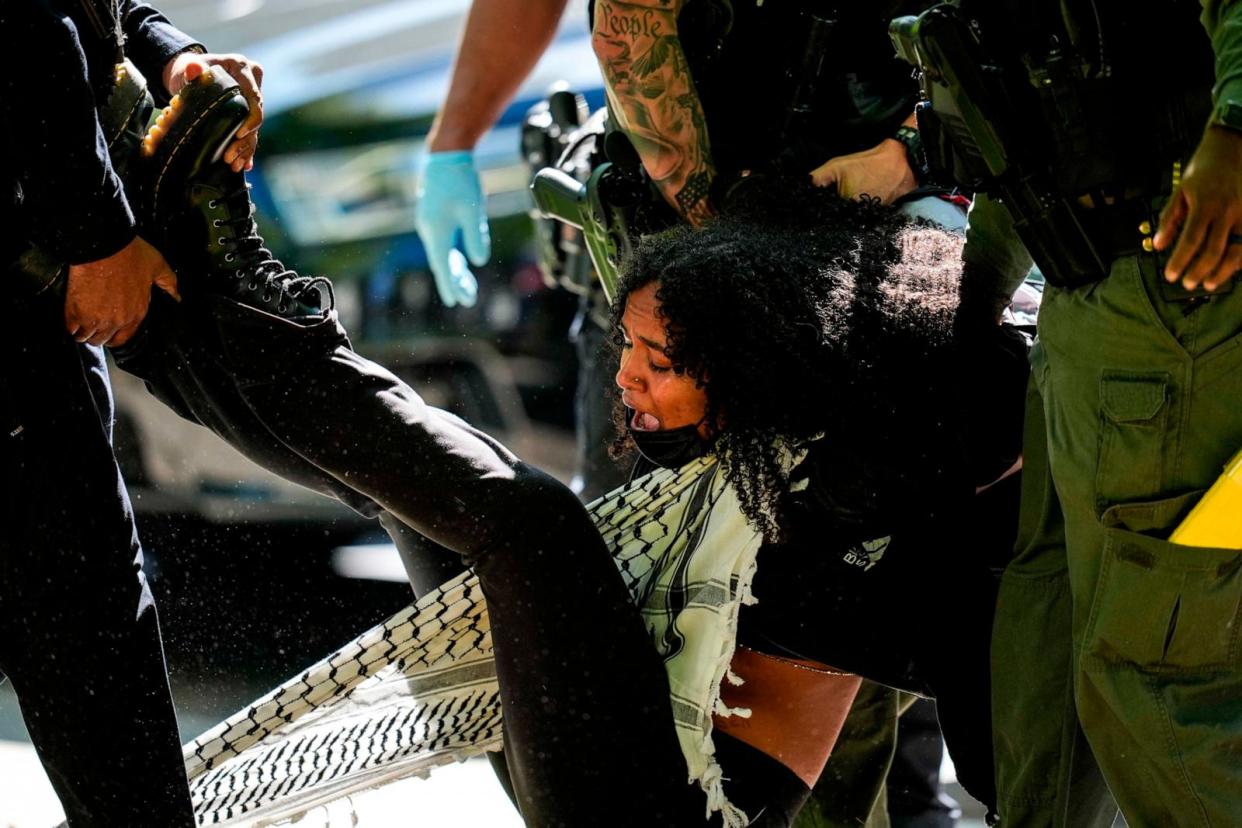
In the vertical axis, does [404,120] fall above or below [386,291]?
above

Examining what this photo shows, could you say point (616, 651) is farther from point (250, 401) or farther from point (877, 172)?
point (877, 172)

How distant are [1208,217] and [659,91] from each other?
107 cm

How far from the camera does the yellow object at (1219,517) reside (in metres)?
1.66

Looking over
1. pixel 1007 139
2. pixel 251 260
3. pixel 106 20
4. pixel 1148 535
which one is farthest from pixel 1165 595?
pixel 106 20

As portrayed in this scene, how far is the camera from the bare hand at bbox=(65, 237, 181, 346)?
6.18 feet

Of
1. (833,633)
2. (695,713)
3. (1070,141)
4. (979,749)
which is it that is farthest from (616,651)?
(1070,141)

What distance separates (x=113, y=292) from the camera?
1.91 meters

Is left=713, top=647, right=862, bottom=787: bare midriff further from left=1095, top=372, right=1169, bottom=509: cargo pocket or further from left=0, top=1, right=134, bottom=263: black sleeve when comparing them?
left=0, top=1, right=134, bottom=263: black sleeve

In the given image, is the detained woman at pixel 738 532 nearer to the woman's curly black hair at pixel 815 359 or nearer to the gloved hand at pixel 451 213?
the woman's curly black hair at pixel 815 359

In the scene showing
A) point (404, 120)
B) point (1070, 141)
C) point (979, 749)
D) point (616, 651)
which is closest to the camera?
point (1070, 141)

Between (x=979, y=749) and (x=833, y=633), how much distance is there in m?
0.27

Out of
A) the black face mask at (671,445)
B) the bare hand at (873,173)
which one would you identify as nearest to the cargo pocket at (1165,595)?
the black face mask at (671,445)

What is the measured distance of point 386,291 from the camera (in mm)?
4289

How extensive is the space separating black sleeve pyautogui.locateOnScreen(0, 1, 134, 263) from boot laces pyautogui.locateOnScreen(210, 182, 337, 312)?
0.18 m
